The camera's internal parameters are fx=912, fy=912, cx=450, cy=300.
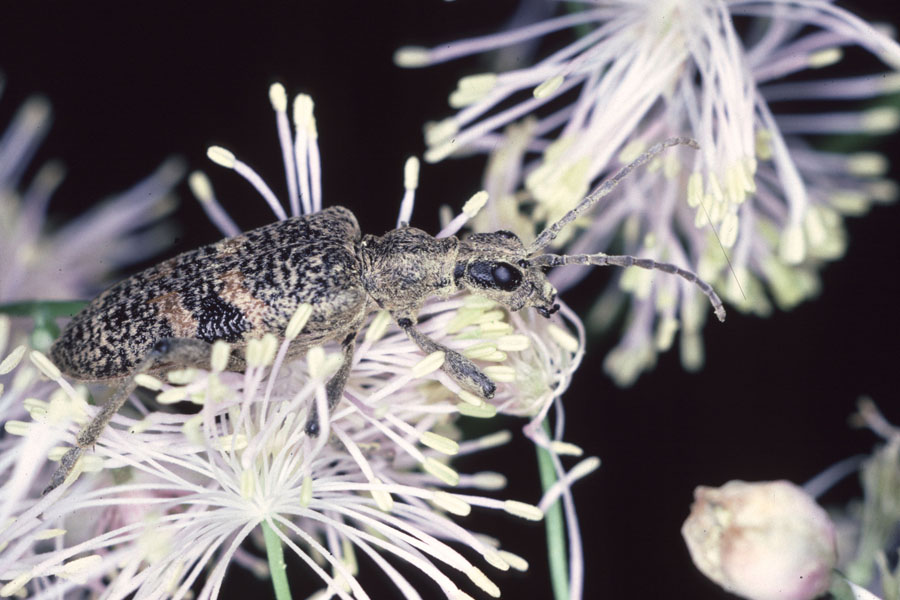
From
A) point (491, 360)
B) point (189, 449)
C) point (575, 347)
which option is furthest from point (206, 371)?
point (575, 347)

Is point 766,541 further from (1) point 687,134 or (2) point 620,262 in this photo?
(1) point 687,134

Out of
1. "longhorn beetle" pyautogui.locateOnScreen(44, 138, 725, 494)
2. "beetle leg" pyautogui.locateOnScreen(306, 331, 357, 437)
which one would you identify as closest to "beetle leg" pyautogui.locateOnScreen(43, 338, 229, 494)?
"longhorn beetle" pyautogui.locateOnScreen(44, 138, 725, 494)

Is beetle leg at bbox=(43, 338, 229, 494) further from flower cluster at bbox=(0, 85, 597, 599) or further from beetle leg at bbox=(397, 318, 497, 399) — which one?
beetle leg at bbox=(397, 318, 497, 399)

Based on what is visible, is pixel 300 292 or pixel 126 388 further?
pixel 300 292

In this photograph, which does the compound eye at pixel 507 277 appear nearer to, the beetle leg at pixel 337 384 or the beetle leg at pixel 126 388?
the beetle leg at pixel 337 384

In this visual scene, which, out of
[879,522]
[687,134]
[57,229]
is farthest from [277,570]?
[57,229]

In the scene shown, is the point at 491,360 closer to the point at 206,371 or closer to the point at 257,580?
the point at 206,371
